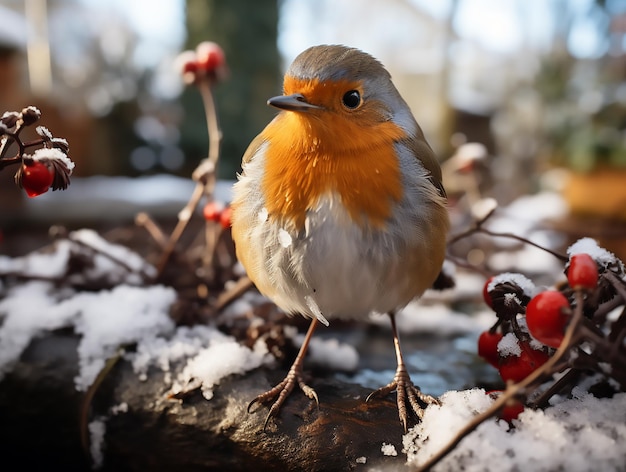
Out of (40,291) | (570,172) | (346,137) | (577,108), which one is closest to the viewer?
(346,137)

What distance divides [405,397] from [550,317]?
32 cm

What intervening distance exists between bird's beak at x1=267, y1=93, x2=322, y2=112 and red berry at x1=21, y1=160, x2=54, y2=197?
1.04 feet

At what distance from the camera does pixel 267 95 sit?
518cm

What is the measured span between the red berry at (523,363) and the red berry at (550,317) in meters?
0.14

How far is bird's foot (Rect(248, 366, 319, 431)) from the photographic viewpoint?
84cm

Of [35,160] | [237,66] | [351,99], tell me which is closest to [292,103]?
[351,99]

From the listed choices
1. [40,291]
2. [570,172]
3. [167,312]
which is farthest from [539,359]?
Result: [570,172]

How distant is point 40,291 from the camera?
1.23 m

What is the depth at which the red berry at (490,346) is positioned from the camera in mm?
817

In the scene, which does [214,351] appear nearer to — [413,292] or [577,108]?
[413,292]

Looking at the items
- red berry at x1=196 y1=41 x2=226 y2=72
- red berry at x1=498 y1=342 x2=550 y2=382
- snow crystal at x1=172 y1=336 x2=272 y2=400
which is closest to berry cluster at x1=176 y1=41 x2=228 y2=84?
red berry at x1=196 y1=41 x2=226 y2=72

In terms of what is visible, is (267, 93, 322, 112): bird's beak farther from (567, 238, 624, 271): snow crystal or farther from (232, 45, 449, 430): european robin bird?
(567, 238, 624, 271): snow crystal

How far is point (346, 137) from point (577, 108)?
17.3ft

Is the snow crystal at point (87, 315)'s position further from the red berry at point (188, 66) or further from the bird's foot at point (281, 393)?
the red berry at point (188, 66)
